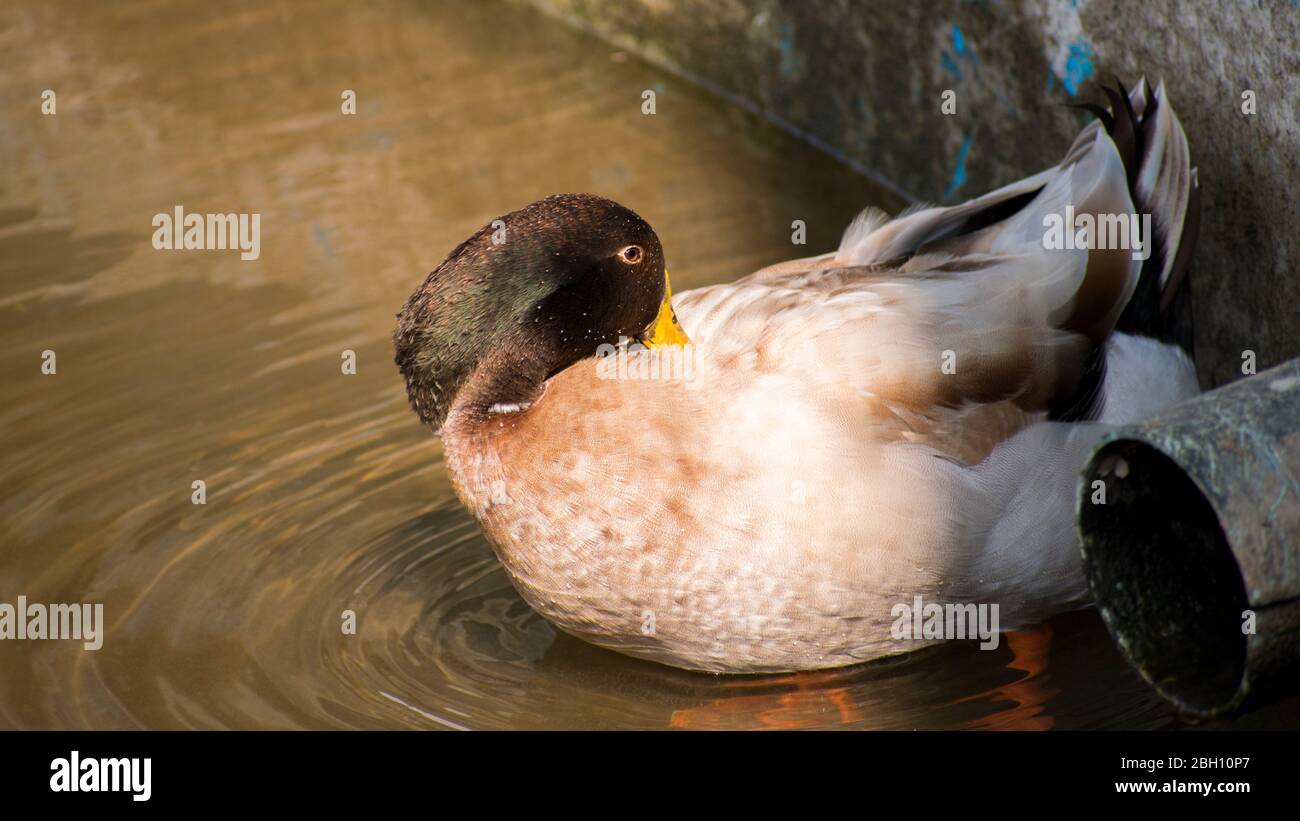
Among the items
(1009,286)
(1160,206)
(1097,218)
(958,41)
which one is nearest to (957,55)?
(958,41)

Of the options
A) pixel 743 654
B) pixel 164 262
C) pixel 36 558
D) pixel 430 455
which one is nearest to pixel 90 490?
pixel 36 558

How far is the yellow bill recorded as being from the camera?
3396 millimetres

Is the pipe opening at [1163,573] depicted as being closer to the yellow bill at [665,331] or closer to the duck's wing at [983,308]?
the duck's wing at [983,308]

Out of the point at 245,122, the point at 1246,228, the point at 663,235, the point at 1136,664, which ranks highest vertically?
the point at 245,122

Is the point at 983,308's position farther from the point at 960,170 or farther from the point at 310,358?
the point at 310,358

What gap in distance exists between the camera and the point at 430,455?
4461 mm

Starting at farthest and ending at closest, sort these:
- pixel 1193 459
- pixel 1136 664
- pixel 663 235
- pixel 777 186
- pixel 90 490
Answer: pixel 777 186
pixel 663 235
pixel 90 490
pixel 1136 664
pixel 1193 459

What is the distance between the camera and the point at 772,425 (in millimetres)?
3152

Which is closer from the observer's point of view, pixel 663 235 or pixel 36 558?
pixel 36 558

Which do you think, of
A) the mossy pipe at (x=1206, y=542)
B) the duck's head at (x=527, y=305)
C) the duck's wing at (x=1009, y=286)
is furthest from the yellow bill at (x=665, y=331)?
the mossy pipe at (x=1206, y=542)

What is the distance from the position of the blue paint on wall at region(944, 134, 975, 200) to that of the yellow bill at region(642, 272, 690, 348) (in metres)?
2.26

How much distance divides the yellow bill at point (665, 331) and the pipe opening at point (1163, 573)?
962 mm

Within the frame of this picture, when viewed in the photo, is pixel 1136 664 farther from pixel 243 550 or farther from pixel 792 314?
pixel 243 550

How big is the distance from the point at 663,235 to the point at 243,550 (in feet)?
7.32
